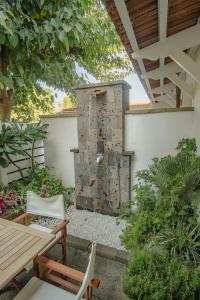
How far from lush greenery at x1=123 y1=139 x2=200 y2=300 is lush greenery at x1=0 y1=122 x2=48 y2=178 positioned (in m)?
2.25

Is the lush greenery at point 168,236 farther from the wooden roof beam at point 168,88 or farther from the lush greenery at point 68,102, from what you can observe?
the lush greenery at point 68,102

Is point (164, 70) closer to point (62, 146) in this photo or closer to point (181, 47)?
point (181, 47)

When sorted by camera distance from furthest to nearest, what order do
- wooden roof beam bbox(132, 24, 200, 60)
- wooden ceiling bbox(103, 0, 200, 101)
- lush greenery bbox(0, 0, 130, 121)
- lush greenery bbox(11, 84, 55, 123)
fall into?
1. lush greenery bbox(11, 84, 55, 123)
2. lush greenery bbox(0, 0, 130, 121)
3. wooden roof beam bbox(132, 24, 200, 60)
4. wooden ceiling bbox(103, 0, 200, 101)

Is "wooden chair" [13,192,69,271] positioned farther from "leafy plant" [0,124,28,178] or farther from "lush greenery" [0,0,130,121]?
"lush greenery" [0,0,130,121]

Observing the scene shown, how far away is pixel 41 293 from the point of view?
5.20ft

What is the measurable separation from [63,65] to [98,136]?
1.58 meters

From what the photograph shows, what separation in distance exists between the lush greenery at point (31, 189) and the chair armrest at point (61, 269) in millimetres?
1786

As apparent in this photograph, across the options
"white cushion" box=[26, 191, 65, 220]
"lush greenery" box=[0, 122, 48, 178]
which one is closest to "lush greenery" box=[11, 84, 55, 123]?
"lush greenery" box=[0, 122, 48, 178]

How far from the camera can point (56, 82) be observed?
16.0 ft

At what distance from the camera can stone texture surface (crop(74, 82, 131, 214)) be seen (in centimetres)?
340

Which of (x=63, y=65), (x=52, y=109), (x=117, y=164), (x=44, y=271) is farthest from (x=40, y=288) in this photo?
(x=52, y=109)

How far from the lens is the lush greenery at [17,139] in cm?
344

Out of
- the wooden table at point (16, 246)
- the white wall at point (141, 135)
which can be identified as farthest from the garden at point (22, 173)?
the wooden table at point (16, 246)

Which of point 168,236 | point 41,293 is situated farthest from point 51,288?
point 168,236
